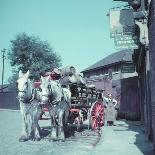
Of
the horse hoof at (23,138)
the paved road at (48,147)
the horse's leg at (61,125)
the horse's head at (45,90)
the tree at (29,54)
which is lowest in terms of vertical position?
the paved road at (48,147)

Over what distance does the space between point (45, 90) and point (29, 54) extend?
45.5m

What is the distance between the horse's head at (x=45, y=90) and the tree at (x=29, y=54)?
42651 mm

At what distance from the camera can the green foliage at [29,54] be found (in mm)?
53625

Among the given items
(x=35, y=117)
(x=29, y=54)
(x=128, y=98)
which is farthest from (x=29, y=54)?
(x=35, y=117)

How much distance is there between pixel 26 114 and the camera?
10773mm

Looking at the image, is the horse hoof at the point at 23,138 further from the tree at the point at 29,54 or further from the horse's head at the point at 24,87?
the tree at the point at 29,54

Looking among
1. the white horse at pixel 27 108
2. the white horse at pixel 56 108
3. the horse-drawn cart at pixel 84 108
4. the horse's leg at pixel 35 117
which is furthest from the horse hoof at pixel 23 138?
the horse-drawn cart at pixel 84 108

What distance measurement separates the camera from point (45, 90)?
9.92 m

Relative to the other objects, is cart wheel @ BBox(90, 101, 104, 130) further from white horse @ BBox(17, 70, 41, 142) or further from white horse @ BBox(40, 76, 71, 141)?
white horse @ BBox(17, 70, 41, 142)

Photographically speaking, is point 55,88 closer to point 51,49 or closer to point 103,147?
point 103,147

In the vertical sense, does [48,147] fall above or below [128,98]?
below

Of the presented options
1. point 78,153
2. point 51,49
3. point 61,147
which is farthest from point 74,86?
point 51,49

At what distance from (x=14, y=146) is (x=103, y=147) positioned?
2911mm

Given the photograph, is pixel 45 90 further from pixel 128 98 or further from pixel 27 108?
pixel 128 98
